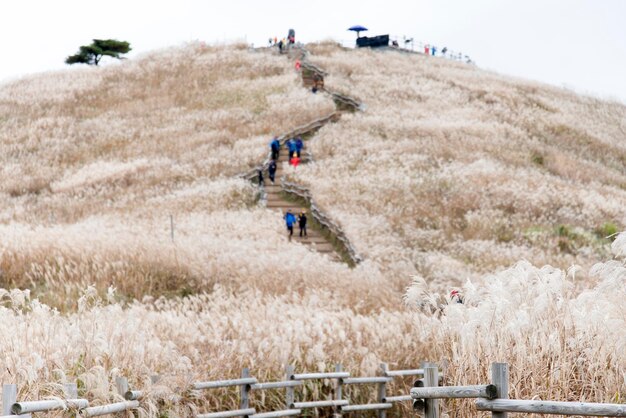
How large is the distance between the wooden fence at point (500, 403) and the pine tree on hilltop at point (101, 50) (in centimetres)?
7757

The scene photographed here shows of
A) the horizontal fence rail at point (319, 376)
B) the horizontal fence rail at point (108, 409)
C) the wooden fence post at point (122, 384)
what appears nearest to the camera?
the horizontal fence rail at point (108, 409)

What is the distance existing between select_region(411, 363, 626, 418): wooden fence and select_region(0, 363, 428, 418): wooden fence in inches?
103

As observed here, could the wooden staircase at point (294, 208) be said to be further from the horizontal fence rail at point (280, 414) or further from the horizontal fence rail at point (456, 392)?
the horizontal fence rail at point (456, 392)

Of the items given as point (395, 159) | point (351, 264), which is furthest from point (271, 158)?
point (351, 264)

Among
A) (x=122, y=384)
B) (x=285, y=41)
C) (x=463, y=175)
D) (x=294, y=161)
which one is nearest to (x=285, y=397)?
(x=122, y=384)

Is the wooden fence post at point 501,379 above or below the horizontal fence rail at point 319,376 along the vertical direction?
above

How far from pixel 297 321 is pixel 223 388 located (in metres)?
1.79

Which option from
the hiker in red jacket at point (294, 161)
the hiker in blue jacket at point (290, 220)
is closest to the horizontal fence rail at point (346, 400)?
the hiker in blue jacket at point (290, 220)

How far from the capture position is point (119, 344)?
9633 millimetres

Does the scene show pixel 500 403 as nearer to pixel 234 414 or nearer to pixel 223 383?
pixel 223 383

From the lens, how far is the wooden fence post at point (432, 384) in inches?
327

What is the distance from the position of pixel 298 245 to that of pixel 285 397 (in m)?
14.4

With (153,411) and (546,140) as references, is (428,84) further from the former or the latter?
(153,411)

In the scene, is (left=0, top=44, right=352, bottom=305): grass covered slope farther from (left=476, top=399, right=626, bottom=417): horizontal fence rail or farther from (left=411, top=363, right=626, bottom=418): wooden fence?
(left=476, top=399, right=626, bottom=417): horizontal fence rail
